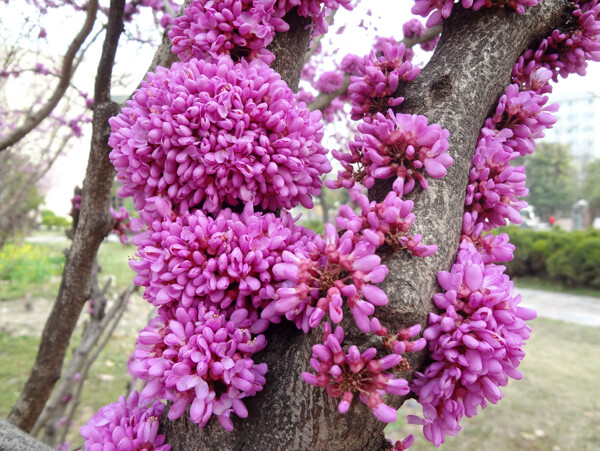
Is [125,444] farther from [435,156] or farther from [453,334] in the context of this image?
[435,156]

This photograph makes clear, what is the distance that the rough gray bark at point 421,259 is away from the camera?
0.85 metres

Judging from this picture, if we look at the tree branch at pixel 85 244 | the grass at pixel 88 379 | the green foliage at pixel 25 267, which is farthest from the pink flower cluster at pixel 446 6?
the green foliage at pixel 25 267

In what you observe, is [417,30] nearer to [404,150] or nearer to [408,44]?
[408,44]

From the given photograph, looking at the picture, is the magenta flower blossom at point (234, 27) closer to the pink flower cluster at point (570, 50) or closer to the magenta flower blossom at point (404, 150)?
the magenta flower blossom at point (404, 150)

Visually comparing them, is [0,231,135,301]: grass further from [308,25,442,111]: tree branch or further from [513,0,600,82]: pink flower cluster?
[513,0,600,82]: pink flower cluster

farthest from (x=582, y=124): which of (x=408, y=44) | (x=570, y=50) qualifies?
(x=570, y=50)

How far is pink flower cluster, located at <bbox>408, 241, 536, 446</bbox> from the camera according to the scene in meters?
0.84

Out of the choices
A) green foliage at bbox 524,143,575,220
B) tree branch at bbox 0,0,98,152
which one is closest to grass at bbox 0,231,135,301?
tree branch at bbox 0,0,98,152

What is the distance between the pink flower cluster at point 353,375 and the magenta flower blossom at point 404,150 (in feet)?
1.18

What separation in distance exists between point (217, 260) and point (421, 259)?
0.45m

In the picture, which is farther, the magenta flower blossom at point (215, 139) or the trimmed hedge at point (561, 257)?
the trimmed hedge at point (561, 257)

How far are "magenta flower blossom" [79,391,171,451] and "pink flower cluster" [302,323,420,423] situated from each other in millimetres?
458

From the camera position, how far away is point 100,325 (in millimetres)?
2809

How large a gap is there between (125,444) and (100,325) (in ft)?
6.87
